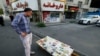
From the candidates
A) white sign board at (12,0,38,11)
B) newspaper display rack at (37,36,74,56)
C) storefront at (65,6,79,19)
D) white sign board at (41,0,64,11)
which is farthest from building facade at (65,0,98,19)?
newspaper display rack at (37,36,74,56)

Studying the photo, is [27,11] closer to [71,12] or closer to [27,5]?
[27,5]

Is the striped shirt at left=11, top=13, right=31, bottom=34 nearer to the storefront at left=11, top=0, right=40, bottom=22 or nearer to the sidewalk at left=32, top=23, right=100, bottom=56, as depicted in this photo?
the sidewalk at left=32, top=23, right=100, bottom=56

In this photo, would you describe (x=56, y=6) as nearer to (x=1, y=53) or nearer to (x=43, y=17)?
(x=43, y=17)

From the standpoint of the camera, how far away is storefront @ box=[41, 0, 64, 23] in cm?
2517

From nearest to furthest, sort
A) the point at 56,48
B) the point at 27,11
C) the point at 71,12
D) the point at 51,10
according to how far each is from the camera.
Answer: the point at 27,11 → the point at 56,48 → the point at 51,10 → the point at 71,12

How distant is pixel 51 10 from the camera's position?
26.0m

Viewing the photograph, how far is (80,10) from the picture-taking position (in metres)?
36.2

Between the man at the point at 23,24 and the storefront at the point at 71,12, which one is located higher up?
the man at the point at 23,24

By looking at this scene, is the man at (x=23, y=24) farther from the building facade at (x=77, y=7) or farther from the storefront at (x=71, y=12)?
the storefront at (x=71, y=12)

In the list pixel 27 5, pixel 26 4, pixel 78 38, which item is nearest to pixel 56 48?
pixel 78 38

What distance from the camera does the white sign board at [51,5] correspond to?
24938 millimetres

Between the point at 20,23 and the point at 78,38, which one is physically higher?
the point at 20,23

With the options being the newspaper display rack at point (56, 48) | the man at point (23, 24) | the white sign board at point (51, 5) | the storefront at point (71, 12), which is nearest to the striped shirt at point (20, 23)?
the man at point (23, 24)

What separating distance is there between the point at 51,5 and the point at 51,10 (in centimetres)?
89
